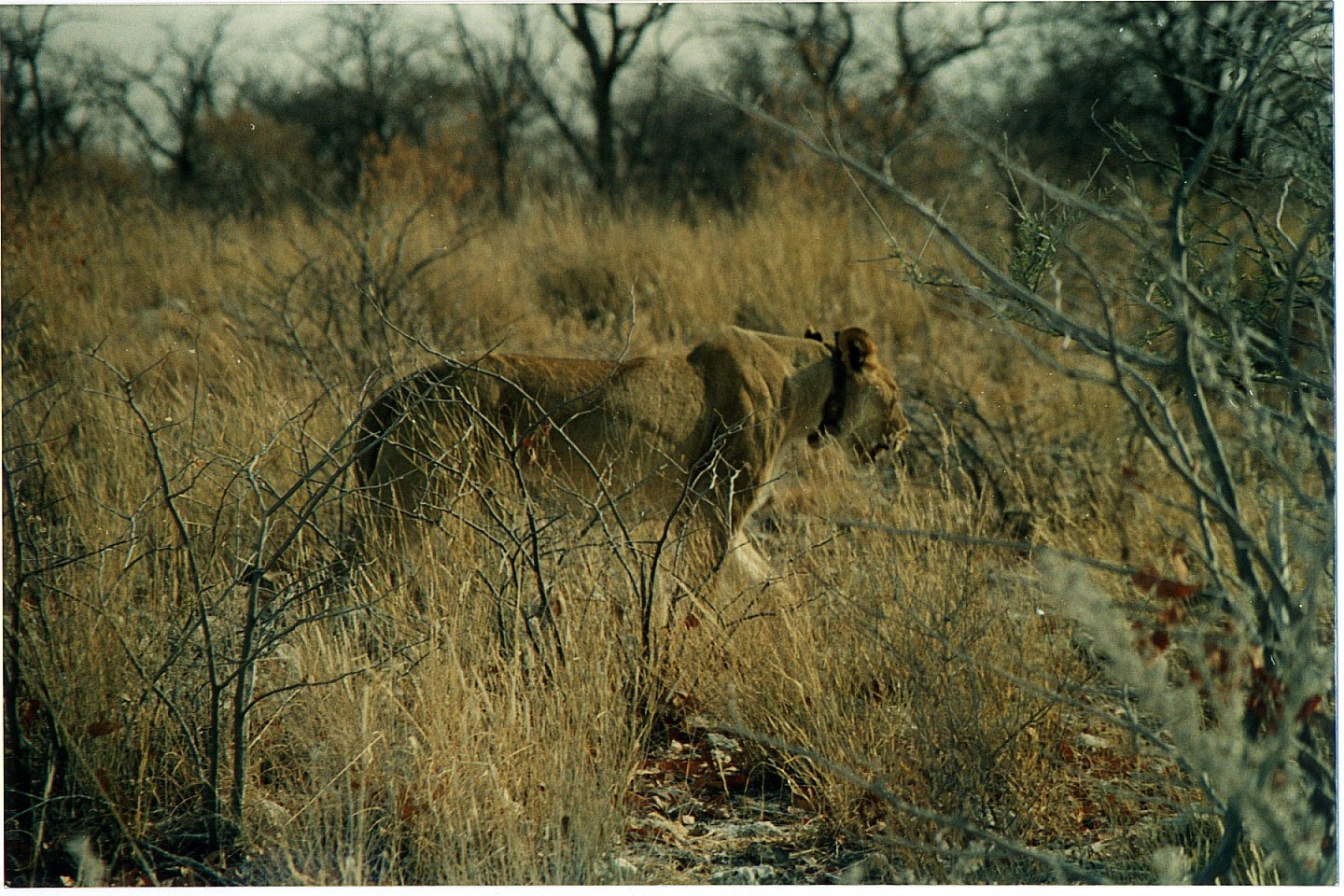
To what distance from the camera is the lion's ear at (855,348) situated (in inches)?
197

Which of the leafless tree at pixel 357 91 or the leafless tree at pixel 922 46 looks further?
the leafless tree at pixel 357 91

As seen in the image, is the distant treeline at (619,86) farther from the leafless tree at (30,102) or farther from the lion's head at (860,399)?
the lion's head at (860,399)

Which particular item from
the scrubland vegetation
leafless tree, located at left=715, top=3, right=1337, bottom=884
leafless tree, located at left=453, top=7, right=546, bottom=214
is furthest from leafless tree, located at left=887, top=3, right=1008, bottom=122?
leafless tree, located at left=453, top=7, right=546, bottom=214

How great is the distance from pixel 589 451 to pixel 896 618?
59.5 inches

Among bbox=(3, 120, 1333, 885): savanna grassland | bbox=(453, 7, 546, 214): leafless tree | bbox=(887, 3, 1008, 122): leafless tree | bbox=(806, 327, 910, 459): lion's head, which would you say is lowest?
bbox=(3, 120, 1333, 885): savanna grassland

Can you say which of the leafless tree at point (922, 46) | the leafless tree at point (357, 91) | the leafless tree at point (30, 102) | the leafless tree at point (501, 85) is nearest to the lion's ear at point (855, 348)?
the leafless tree at point (922, 46)

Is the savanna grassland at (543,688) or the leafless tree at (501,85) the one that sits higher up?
the leafless tree at (501,85)

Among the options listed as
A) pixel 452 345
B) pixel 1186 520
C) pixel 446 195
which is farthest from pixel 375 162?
pixel 1186 520

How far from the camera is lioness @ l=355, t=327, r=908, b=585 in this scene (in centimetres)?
394

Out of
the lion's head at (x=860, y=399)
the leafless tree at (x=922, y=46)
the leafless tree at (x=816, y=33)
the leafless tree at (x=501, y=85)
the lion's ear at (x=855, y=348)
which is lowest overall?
the lion's head at (x=860, y=399)

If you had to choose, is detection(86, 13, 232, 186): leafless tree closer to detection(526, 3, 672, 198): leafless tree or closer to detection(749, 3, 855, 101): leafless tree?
detection(526, 3, 672, 198): leafless tree

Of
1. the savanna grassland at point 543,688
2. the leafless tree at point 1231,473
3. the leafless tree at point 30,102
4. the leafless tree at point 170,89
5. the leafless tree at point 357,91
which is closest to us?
the leafless tree at point 1231,473

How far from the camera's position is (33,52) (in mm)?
4098

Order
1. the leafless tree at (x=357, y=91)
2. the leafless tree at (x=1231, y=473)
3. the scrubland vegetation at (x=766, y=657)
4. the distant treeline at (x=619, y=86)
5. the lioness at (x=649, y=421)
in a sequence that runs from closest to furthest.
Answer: the leafless tree at (x=1231, y=473), the scrubland vegetation at (x=766, y=657), the lioness at (x=649, y=421), the distant treeline at (x=619, y=86), the leafless tree at (x=357, y=91)
